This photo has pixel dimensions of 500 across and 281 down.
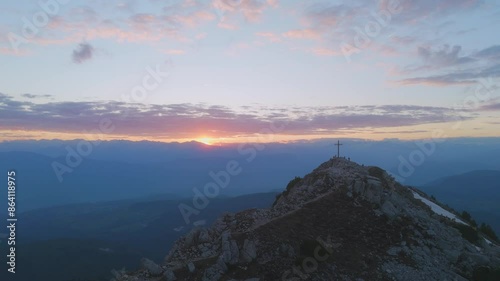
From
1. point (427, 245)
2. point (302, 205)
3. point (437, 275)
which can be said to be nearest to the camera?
point (437, 275)

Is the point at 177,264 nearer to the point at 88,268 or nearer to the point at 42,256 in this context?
the point at 88,268

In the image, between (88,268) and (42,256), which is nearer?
(88,268)

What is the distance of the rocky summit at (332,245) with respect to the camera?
2850 cm

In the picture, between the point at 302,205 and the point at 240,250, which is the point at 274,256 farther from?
the point at 302,205

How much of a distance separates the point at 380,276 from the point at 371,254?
8.35 feet

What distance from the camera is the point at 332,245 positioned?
31172 millimetres

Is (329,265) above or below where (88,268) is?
above

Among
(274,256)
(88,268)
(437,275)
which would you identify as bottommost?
(88,268)

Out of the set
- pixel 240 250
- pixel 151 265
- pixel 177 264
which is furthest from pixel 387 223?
pixel 151 265

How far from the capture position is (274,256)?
29359mm

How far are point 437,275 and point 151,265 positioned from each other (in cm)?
2508

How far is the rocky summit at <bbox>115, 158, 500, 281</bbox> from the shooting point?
28.5 meters

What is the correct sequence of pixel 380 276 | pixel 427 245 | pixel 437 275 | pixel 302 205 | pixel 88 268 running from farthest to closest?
pixel 88 268
pixel 302 205
pixel 427 245
pixel 437 275
pixel 380 276

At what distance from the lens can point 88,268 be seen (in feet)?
590
